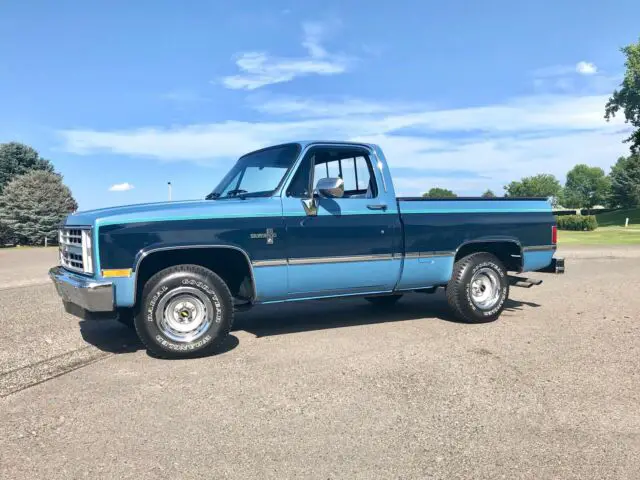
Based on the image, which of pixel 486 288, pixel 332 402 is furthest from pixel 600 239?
pixel 332 402

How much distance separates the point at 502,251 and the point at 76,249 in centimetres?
549

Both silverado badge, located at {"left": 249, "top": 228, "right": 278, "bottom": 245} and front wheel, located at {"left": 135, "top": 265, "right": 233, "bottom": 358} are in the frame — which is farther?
silverado badge, located at {"left": 249, "top": 228, "right": 278, "bottom": 245}

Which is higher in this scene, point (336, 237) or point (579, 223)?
point (336, 237)

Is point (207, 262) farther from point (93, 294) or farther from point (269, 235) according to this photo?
point (93, 294)

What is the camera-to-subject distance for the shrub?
40656 millimetres

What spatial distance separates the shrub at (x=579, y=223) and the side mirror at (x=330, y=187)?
1589 inches

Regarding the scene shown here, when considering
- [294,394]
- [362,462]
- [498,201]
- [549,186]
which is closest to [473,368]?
[294,394]

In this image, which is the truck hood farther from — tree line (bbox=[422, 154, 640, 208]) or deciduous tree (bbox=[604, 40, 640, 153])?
tree line (bbox=[422, 154, 640, 208])

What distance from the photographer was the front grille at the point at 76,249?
16.6 feet

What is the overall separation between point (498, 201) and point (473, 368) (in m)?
3.01

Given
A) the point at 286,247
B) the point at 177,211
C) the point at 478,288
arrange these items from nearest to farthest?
the point at 177,211 → the point at 286,247 → the point at 478,288

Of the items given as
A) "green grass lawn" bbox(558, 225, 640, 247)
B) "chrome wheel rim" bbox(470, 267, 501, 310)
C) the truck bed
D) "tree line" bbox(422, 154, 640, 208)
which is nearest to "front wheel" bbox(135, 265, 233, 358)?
the truck bed

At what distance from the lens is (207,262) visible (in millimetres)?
5750

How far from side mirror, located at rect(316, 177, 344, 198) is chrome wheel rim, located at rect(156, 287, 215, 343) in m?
1.68
